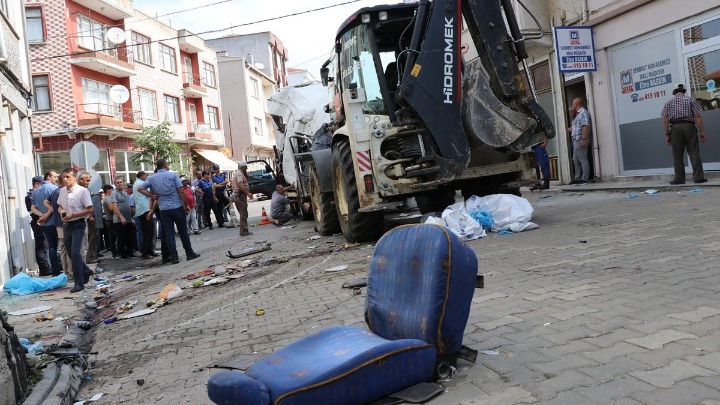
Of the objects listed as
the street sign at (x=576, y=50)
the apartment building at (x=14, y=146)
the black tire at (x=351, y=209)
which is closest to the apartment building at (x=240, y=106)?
the apartment building at (x=14, y=146)

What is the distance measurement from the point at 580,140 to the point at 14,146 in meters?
13.1

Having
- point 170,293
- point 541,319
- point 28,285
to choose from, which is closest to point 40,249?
point 28,285

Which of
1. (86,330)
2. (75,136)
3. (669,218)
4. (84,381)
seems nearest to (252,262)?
(86,330)

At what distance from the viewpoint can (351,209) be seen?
847 cm

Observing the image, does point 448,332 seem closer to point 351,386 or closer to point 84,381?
point 351,386

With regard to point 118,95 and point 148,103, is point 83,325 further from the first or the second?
point 148,103

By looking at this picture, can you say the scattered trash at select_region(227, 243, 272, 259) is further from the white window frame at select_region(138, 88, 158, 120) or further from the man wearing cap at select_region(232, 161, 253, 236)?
the white window frame at select_region(138, 88, 158, 120)

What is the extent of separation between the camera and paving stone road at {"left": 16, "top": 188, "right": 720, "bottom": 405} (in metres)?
2.82

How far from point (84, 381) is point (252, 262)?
484 cm

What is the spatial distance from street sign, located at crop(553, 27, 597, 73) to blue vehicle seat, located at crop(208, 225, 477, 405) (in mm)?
12106

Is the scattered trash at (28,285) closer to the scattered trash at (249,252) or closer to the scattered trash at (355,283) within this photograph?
the scattered trash at (249,252)

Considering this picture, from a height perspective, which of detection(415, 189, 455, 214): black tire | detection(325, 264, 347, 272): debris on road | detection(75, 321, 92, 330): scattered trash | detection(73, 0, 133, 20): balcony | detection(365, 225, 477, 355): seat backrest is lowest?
detection(75, 321, 92, 330): scattered trash

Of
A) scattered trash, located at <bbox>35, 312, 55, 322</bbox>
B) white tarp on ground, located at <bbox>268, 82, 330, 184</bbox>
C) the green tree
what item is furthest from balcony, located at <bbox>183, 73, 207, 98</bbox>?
scattered trash, located at <bbox>35, 312, 55, 322</bbox>

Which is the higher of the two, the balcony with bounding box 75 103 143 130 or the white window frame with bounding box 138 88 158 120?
the white window frame with bounding box 138 88 158 120
